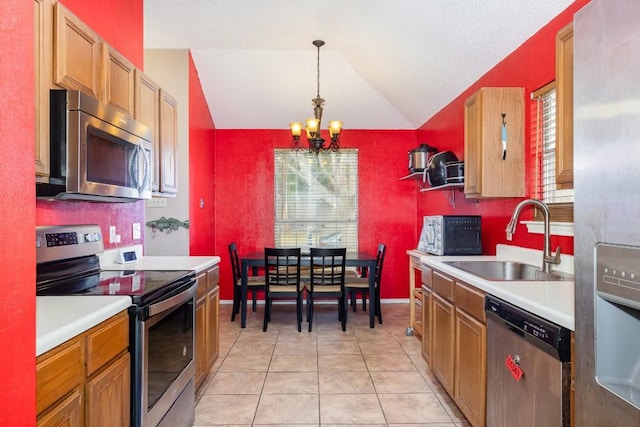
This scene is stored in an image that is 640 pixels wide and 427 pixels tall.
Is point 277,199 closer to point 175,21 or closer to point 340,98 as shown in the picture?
point 340,98

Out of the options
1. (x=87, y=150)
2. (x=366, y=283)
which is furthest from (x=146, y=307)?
(x=366, y=283)

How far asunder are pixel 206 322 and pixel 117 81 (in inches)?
61.9

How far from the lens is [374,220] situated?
5367mm

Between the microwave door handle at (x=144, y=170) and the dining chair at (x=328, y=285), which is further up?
the microwave door handle at (x=144, y=170)

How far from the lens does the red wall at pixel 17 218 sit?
0.78 meters

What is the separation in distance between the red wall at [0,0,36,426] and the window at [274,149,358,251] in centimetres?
448

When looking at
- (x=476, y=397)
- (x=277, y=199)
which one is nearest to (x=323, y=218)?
(x=277, y=199)

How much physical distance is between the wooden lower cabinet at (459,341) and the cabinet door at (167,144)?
2033mm

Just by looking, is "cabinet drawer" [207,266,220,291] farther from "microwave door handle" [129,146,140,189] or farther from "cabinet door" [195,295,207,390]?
"microwave door handle" [129,146,140,189]

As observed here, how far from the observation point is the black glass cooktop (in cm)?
166

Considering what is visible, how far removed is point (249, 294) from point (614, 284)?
15.7 feet

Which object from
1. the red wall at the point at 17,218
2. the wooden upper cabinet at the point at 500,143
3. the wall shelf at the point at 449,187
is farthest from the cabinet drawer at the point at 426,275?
the red wall at the point at 17,218

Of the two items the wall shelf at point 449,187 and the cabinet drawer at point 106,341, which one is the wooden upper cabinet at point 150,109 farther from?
the wall shelf at point 449,187

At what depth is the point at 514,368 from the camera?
1.58m
